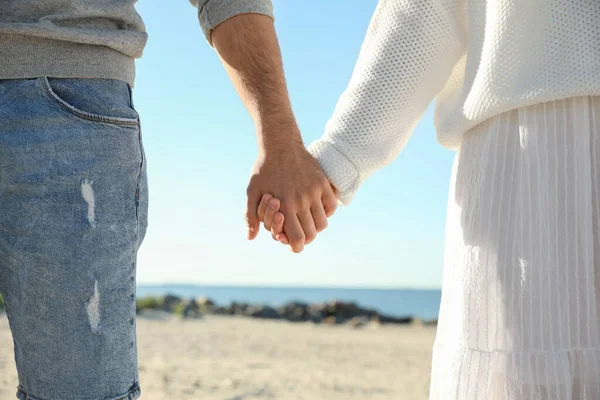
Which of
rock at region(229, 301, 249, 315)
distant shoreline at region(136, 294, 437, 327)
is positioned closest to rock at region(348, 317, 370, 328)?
distant shoreline at region(136, 294, 437, 327)

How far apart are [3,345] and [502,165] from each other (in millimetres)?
6646

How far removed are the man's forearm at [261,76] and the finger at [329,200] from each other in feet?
0.56

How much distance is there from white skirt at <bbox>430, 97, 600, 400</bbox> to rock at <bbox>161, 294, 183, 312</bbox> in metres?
10.9

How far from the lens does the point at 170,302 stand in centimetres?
1268

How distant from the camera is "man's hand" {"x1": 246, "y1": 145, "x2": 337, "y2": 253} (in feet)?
6.40

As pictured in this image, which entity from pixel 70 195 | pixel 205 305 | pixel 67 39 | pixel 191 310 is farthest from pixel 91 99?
pixel 205 305

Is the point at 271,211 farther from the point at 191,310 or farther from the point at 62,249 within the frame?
the point at 191,310

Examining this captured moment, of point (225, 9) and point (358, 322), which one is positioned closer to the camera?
point (225, 9)

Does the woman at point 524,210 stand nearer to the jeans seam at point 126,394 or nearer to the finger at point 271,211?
the finger at point 271,211

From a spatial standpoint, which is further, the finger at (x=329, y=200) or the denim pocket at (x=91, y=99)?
the finger at (x=329, y=200)

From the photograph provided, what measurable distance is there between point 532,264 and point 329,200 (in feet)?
2.13

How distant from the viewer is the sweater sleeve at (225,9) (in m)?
2.09

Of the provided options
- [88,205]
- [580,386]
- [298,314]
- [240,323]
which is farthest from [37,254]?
[298,314]

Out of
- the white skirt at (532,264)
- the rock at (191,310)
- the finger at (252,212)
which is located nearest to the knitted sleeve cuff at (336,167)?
the finger at (252,212)
